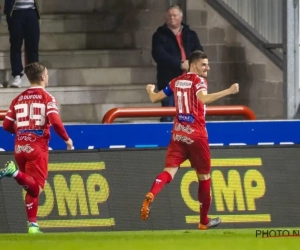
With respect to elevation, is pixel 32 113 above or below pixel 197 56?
below

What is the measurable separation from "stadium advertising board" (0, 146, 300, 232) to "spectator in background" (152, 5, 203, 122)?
A: 1921 millimetres

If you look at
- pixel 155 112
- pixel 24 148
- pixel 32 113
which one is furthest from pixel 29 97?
pixel 155 112

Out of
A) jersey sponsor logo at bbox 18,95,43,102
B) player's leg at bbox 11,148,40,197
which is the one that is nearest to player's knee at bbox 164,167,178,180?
player's leg at bbox 11,148,40,197

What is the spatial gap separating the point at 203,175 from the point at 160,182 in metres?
0.52

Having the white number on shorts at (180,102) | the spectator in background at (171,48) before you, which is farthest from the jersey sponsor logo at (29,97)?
the spectator in background at (171,48)

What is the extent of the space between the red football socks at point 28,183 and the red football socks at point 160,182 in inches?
48.0

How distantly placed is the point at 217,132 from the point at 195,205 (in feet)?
2.83

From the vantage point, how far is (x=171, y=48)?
659 inches

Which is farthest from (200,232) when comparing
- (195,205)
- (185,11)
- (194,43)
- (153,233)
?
(185,11)

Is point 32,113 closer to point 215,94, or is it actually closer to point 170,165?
point 170,165

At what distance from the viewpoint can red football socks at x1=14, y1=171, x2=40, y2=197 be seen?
13.1 meters

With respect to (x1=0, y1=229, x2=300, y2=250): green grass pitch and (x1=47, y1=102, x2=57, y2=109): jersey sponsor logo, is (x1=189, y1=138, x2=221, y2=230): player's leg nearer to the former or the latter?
(x1=0, y1=229, x2=300, y2=250): green grass pitch

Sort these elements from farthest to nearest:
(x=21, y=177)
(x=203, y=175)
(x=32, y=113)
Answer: (x=203, y=175) → (x=32, y=113) → (x=21, y=177)

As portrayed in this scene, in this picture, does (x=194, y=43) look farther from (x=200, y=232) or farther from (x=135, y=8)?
(x=200, y=232)
